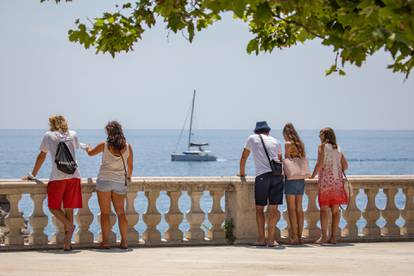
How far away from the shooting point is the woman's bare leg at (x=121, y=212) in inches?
463

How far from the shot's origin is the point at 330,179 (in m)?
12.5

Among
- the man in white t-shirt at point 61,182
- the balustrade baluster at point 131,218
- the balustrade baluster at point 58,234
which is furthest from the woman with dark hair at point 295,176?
the balustrade baluster at point 58,234

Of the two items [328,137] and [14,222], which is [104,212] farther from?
[328,137]

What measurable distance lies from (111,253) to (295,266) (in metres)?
2.53

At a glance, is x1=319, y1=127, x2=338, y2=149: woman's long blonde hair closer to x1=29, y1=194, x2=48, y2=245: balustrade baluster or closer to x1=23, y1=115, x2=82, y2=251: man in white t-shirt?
x1=23, y1=115, x2=82, y2=251: man in white t-shirt

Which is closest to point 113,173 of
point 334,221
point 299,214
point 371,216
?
point 299,214

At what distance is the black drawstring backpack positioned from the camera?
1152 cm

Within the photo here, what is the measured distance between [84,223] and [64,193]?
68 centimetres

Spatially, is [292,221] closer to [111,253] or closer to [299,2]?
[111,253]

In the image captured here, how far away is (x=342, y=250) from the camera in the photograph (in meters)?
11.9

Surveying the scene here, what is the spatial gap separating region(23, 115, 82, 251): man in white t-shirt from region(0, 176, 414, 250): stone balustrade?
0.89 feet

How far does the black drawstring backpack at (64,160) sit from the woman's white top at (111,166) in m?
0.39

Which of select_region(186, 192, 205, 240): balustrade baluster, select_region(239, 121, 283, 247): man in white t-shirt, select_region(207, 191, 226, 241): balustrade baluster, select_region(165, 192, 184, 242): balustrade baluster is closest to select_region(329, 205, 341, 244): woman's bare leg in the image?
select_region(239, 121, 283, 247): man in white t-shirt

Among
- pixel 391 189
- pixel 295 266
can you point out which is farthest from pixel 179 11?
pixel 391 189
